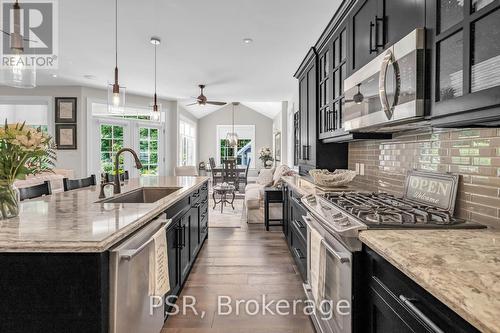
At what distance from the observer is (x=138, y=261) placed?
149 cm

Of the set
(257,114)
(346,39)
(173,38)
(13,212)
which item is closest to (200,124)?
(257,114)

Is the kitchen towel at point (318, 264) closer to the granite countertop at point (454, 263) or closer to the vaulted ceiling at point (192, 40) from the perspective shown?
the granite countertop at point (454, 263)

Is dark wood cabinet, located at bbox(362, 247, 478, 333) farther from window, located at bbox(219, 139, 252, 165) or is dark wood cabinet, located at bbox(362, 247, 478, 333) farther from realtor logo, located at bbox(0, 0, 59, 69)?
window, located at bbox(219, 139, 252, 165)

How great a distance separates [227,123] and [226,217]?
24.1 ft

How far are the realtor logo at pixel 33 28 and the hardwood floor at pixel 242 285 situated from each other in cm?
245

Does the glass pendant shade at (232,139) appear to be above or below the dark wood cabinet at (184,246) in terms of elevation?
above

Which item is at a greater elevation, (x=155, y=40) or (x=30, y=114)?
(x=155, y=40)

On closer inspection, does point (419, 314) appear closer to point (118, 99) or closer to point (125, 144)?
point (118, 99)

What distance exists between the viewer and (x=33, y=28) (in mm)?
3604

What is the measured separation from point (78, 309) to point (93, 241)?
0.87ft

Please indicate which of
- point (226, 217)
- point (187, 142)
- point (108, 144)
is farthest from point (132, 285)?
point (187, 142)

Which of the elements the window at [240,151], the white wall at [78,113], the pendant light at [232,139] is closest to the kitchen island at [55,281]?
the white wall at [78,113]

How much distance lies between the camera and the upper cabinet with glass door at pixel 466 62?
990 millimetres

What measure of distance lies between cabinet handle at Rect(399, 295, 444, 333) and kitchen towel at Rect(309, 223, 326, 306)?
0.72 m
